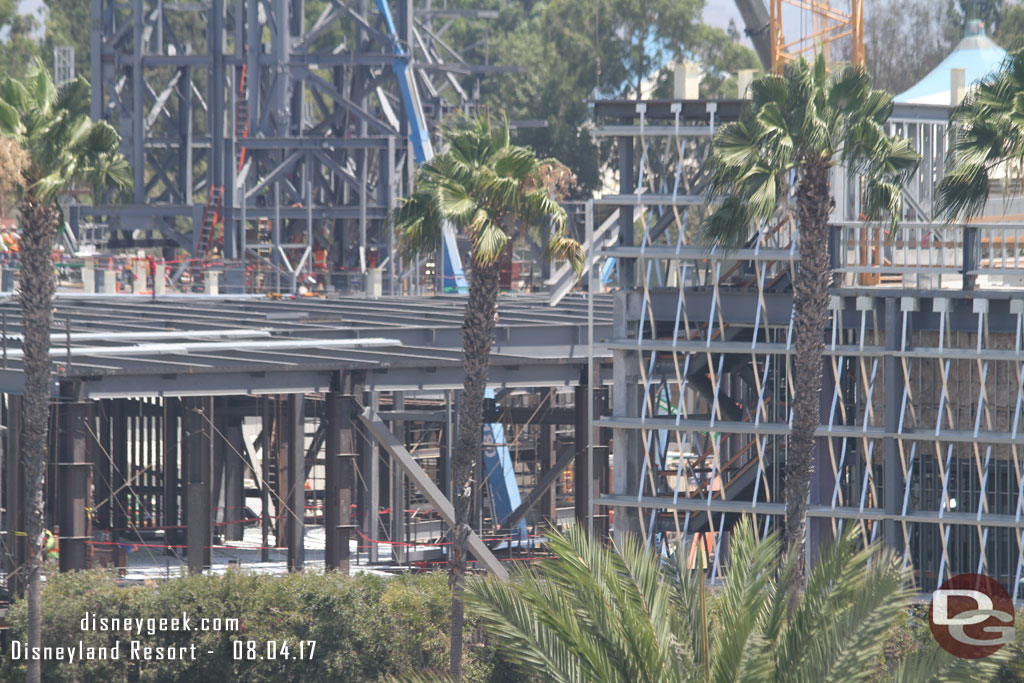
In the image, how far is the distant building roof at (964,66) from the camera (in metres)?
48.0

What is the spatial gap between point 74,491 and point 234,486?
16.3m

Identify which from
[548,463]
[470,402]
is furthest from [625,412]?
[548,463]

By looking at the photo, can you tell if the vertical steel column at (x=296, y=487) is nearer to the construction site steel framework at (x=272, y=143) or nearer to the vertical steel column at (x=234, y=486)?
the vertical steel column at (x=234, y=486)

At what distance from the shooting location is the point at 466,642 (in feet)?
82.1

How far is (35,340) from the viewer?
76.3ft

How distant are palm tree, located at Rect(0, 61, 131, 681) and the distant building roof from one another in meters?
29.0

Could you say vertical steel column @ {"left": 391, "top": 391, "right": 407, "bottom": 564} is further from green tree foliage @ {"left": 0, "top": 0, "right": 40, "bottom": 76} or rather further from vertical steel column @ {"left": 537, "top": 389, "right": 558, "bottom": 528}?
green tree foliage @ {"left": 0, "top": 0, "right": 40, "bottom": 76}

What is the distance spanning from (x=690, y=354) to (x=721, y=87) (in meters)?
73.0

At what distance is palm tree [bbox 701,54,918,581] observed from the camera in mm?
22125

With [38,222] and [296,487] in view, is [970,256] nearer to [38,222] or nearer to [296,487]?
[296,487]

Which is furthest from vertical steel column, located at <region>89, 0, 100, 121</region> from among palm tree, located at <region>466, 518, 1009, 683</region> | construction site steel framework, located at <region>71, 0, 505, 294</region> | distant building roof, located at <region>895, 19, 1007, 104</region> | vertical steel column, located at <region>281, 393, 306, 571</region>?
palm tree, located at <region>466, 518, 1009, 683</region>

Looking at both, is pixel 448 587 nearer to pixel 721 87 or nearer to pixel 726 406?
pixel 726 406

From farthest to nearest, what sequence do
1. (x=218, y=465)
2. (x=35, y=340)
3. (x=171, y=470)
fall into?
(x=218, y=465) → (x=171, y=470) → (x=35, y=340)

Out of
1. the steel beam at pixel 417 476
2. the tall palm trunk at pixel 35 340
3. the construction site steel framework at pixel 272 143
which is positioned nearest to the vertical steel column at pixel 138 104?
the construction site steel framework at pixel 272 143
